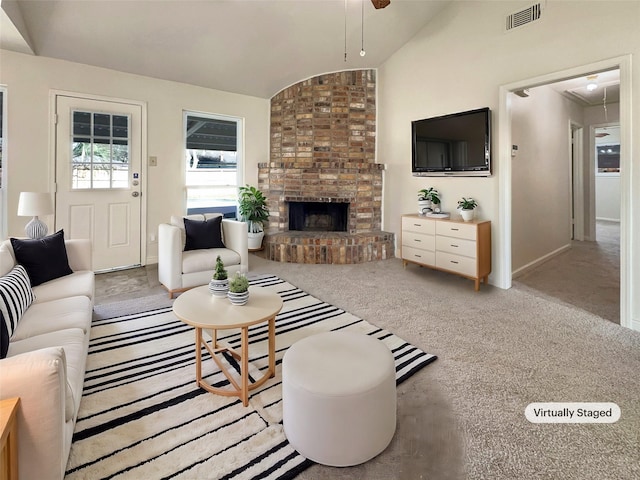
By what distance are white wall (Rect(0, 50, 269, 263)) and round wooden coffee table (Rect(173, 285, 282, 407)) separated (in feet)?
10.0

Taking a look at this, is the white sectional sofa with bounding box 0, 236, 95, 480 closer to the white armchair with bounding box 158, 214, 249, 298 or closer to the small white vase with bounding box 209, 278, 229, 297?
the small white vase with bounding box 209, 278, 229, 297

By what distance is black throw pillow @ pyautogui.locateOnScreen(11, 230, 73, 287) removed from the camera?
242 cm

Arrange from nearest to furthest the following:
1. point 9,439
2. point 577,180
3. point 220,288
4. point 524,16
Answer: point 9,439
point 220,288
point 524,16
point 577,180

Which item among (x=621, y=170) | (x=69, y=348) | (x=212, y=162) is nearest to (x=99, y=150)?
(x=212, y=162)

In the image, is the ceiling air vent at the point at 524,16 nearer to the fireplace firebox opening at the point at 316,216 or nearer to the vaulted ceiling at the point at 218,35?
the vaulted ceiling at the point at 218,35

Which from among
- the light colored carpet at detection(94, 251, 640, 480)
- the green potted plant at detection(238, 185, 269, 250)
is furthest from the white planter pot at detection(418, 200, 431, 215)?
the green potted plant at detection(238, 185, 269, 250)

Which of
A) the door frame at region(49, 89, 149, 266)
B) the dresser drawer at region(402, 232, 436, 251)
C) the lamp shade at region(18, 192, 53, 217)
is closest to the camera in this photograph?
the lamp shade at region(18, 192, 53, 217)

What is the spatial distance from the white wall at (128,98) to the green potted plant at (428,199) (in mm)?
2695

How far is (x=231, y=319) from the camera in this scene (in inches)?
70.7

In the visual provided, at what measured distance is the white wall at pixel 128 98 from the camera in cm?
368

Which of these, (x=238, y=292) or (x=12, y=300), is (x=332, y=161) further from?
(x=12, y=300)

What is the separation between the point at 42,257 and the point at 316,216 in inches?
146

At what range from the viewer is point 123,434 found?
1534 mm

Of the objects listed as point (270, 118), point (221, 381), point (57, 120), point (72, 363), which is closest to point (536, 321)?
point (221, 381)
